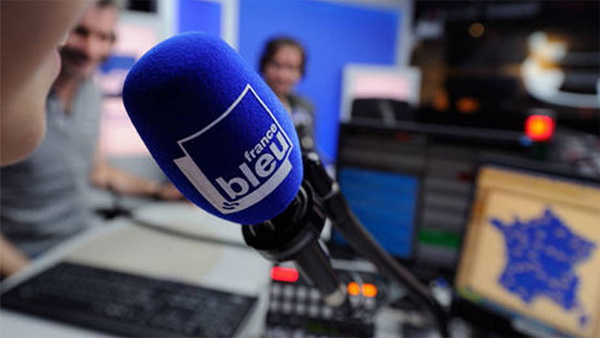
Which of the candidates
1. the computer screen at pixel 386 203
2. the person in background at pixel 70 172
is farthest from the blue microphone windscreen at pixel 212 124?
the person in background at pixel 70 172

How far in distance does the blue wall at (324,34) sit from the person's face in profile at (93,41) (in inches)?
63.3

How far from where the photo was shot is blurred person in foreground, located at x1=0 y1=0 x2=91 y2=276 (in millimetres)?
199

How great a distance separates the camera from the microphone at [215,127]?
25 centimetres

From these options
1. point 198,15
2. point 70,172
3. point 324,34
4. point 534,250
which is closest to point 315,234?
point 534,250

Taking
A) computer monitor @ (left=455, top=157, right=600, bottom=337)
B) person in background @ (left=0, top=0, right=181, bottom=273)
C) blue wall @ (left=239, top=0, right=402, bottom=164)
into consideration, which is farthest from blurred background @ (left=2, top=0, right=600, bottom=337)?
blue wall @ (left=239, top=0, right=402, bottom=164)

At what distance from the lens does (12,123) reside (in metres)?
0.26

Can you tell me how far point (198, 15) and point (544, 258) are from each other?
2.26 meters

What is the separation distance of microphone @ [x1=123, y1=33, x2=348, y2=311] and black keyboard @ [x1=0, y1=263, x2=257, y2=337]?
1.75 feet

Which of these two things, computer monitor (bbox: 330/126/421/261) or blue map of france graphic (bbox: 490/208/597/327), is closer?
blue map of france graphic (bbox: 490/208/597/327)

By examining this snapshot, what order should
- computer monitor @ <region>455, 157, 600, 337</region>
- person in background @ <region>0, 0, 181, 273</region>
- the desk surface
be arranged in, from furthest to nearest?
person in background @ <region>0, 0, 181, 273</region> → the desk surface → computer monitor @ <region>455, 157, 600, 337</region>

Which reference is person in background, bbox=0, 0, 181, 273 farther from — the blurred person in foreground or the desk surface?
the blurred person in foreground

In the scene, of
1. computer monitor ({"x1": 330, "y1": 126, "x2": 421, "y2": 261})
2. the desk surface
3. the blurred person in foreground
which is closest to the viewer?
the blurred person in foreground

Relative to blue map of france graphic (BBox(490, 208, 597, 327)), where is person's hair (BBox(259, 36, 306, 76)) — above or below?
above

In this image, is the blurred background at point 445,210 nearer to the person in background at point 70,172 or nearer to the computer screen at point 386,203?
the computer screen at point 386,203
